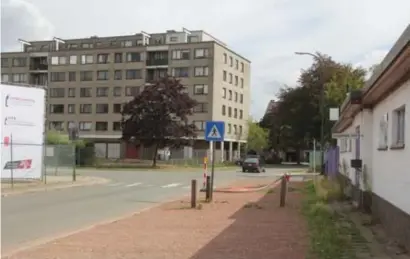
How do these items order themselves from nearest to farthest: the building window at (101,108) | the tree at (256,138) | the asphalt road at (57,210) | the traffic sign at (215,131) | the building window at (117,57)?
the asphalt road at (57,210) < the traffic sign at (215,131) < the building window at (101,108) < the tree at (256,138) < the building window at (117,57)

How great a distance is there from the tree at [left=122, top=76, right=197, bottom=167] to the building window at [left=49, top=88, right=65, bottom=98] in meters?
38.6

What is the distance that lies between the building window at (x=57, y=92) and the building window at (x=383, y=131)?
8678cm

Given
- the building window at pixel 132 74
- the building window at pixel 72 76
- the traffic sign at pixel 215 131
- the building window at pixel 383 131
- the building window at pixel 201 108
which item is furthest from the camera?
the building window at pixel 72 76

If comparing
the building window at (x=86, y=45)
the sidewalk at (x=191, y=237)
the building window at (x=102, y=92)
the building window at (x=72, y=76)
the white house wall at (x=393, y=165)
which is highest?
the building window at (x=86, y=45)

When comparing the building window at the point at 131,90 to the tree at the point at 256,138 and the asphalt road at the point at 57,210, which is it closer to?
the tree at the point at 256,138

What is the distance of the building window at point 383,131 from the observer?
13.0 meters

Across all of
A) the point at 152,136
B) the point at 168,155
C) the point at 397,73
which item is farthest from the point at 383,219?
the point at 168,155

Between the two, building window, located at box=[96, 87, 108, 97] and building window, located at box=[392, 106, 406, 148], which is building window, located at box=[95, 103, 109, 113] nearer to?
building window, located at box=[96, 87, 108, 97]

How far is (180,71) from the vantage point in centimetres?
9062

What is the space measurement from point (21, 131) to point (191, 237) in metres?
20.2

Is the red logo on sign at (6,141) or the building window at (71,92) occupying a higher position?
the building window at (71,92)

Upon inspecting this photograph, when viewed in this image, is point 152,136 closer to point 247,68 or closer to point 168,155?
point 168,155

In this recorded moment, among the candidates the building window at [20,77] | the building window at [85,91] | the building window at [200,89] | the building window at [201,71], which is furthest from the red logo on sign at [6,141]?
the building window at [20,77]

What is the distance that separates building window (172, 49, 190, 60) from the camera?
90.0 metres
